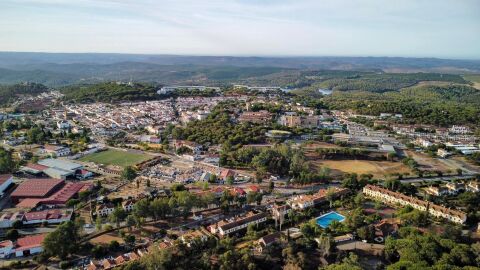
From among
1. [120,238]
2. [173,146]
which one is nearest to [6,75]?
[173,146]

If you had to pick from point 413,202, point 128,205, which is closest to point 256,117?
point 413,202

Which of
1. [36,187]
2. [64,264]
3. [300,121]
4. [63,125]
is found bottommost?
[64,264]

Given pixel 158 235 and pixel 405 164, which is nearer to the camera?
pixel 158 235

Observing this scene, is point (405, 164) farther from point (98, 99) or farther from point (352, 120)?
point (98, 99)

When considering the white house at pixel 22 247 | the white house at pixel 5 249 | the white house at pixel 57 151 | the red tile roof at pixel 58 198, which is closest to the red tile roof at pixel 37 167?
the white house at pixel 57 151

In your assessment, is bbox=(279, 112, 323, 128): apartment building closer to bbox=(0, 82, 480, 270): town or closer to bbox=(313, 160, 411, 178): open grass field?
bbox=(0, 82, 480, 270): town

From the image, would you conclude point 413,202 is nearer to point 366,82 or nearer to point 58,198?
point 58,198
